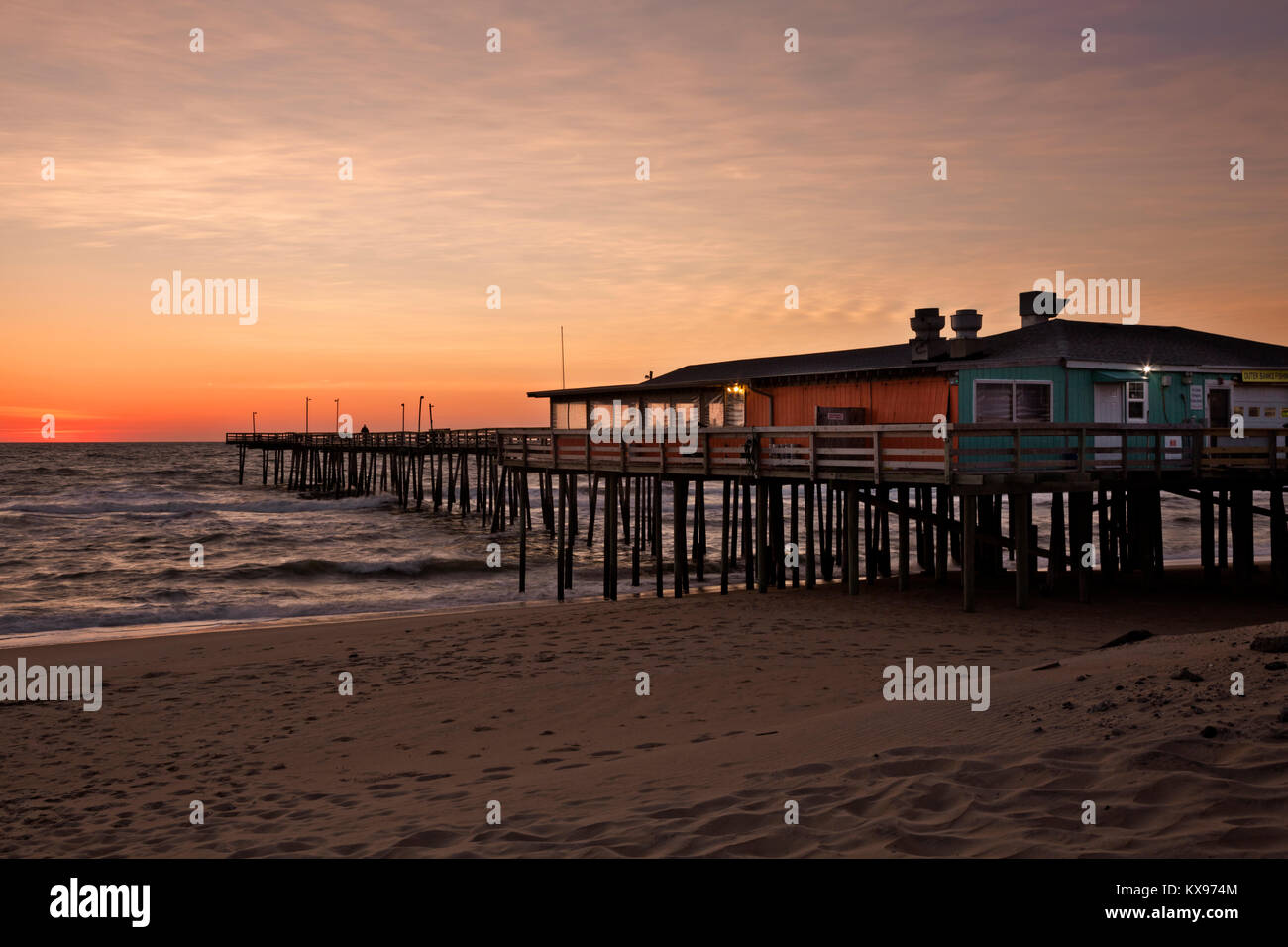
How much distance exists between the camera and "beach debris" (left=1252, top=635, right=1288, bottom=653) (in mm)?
7611

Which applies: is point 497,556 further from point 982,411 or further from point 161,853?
Result: point 161,853

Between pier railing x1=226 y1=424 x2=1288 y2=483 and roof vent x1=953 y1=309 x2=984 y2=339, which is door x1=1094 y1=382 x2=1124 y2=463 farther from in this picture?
roof vent x1=953 y1=309 x2=984 y2=339

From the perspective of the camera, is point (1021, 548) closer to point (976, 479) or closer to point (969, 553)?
point (969, 553)

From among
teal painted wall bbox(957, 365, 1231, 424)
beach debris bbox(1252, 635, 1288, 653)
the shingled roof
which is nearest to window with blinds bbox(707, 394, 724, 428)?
the shingled roof

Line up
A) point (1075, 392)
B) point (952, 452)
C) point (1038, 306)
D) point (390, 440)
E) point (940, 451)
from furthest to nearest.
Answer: point (390, 440), point (1038, 306), point (1075, 392), point (940, 451), point (952, 452)

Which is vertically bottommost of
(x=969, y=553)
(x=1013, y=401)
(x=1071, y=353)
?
(x=969, y=553)

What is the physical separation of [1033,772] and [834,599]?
41.2ft

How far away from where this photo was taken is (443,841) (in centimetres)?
593

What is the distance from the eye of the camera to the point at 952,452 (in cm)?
1625

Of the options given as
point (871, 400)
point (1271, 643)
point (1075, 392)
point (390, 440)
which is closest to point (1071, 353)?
point (1075, 392)

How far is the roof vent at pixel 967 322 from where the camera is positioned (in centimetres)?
2245

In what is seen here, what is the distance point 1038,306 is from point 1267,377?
5.70 meters
